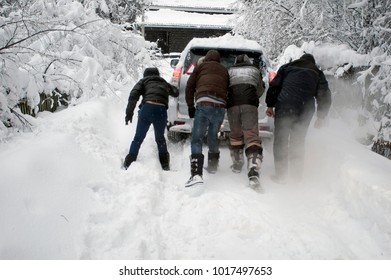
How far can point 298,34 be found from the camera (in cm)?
857

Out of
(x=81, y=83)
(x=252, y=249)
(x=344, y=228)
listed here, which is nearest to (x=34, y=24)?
(x=81, y=83)

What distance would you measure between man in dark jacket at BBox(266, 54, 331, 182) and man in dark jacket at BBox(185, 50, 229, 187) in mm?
771

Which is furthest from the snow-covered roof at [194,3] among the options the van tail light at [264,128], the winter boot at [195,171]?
the winter boot at [195,171]

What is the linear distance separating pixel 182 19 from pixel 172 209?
2596cm

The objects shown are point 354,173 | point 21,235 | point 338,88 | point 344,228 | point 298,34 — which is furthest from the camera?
point 298,34

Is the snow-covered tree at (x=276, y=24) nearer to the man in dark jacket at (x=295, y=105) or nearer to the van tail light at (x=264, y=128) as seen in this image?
the van tail light at (x=264, y=128)

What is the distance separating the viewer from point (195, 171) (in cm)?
394

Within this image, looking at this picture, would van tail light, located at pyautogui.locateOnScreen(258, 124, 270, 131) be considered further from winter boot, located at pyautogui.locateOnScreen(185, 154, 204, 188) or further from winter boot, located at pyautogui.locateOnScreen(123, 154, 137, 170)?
winter boot, located at pyautogui.locateOnScreen(123, 154, 137, 170)

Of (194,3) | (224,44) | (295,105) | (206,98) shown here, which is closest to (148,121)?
(206,98)

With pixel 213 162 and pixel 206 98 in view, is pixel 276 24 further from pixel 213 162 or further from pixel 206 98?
pixel 213 162

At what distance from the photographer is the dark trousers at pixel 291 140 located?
13.5 feet

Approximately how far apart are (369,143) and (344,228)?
3242 millimetres

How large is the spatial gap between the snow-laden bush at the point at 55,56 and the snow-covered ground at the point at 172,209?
0.73m

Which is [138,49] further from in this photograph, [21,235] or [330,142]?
[21,235]
